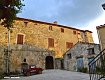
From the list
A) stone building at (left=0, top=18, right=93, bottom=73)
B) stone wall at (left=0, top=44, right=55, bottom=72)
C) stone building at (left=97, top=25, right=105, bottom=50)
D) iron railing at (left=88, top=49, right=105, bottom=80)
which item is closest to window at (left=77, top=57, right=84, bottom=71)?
stone building at (left=0, top=18, right=93, bottom=73)

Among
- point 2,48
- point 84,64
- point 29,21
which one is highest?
point 29,21

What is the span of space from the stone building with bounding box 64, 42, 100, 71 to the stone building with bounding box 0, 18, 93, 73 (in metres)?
3.04

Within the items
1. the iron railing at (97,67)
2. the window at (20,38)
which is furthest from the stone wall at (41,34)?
the iron railing at (97,67)

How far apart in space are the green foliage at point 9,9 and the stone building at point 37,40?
14.3 metres

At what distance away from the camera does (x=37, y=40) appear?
34.3 m

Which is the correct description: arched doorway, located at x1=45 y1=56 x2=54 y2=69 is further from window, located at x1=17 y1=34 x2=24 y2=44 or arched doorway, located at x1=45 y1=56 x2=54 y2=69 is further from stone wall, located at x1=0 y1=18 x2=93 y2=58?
window, located at x1=17 y1=34 x2=24 y2=44

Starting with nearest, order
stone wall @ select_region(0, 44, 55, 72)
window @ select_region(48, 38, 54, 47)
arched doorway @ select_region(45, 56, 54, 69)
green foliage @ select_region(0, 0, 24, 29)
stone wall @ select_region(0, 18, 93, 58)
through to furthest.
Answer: green foliage @ select_region(0, 0, 24, 29) → stone wall @ select_region(0, 44, 55, 72) → stone wall @ select_region(0, 18, 93, 58) → arched doorway @ select_region(45, 56, 54, 69) → window @ select_region(48, 38, 54, 47)

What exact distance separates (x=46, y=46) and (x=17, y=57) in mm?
6346

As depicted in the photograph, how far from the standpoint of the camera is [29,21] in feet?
113

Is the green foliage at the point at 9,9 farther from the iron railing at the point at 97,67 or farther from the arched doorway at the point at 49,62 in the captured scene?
the arched doorway at the point at 49,62

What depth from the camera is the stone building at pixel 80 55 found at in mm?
28859

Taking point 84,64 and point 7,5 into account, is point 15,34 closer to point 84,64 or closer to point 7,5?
→ point 84,64

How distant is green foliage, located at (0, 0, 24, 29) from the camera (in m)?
14.9

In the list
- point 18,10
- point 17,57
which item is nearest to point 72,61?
point 17,57
